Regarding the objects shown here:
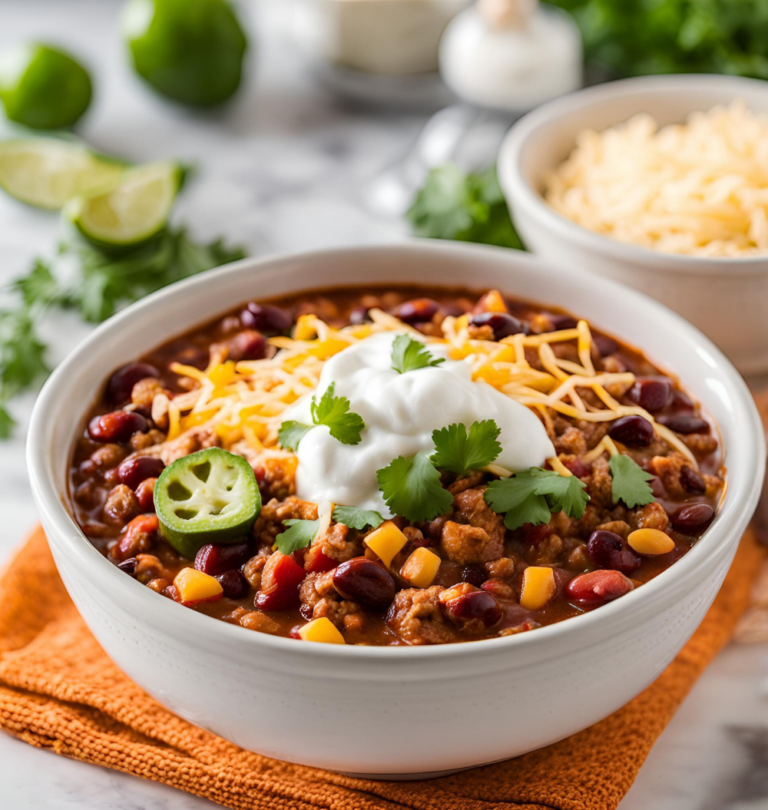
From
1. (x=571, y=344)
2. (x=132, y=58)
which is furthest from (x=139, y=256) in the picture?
(x=571, y=344)

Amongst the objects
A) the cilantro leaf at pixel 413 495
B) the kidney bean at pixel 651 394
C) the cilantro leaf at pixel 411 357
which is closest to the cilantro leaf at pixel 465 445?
the cilantro leaf at pixel 413 495

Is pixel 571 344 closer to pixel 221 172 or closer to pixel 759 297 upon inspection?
pixel 759 297

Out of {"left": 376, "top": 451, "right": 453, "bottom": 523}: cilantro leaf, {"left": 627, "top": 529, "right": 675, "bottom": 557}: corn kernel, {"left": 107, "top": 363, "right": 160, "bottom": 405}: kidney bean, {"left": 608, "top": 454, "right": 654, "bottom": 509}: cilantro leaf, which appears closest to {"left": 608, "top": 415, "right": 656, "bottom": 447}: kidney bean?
{"left": 608, "top": 454, "right": 654, "bottom": 509}: cilantro leaf

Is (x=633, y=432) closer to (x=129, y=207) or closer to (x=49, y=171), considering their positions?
(x=129, y=207)

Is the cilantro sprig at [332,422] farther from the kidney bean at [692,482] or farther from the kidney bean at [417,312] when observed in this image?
the kidney bean at [692,482]

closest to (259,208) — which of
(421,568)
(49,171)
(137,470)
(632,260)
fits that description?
(49,171)

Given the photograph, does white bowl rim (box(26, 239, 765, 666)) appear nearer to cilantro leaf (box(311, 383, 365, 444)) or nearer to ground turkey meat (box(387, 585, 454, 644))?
ground turkey meat (box(387, 585, 454, 644))
